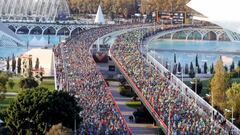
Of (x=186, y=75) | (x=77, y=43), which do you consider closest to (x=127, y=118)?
(x=186, y=75)

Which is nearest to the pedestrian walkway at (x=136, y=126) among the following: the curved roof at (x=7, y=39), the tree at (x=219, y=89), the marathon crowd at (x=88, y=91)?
the marathon crowd at (x=88, y=91)

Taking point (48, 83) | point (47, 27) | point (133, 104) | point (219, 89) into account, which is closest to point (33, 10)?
point (47, 27)

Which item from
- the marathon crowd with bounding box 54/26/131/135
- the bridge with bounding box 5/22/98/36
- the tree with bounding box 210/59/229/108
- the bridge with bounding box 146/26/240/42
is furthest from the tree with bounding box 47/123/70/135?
the bridge with bounding box 5/22/98/36

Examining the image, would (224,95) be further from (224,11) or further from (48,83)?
(48,83)

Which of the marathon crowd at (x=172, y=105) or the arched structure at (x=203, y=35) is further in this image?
the arched structure at (x=203, y=35)

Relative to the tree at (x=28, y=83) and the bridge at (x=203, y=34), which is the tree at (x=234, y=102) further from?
the bridge at (x=203, y=34)
